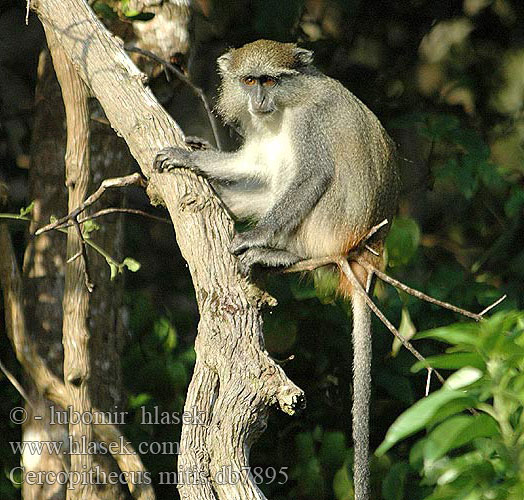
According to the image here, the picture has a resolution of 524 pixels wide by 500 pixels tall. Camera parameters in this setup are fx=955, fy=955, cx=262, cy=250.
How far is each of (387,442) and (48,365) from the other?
3.55 meters

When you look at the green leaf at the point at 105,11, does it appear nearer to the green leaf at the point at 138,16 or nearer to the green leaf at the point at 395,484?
the green leaf at the point at 138,16

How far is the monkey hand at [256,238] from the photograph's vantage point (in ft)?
13.0

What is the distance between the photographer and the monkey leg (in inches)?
149

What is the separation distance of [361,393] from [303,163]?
1224mm

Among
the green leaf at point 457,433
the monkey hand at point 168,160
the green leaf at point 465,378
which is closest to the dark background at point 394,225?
the monkey hand at point 168,160

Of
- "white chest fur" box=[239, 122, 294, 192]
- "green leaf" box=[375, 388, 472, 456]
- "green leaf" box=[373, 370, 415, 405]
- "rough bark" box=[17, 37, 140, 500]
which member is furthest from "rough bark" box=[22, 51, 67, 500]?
"green leaf" box=[375, 388, 472, 456]

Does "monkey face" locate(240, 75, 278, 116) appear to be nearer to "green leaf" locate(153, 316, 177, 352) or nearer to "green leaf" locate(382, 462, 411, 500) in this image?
"green leaf" locate(153, 316, 177, 352)

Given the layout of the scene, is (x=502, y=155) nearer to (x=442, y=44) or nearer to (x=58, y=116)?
(x=442, y=44)

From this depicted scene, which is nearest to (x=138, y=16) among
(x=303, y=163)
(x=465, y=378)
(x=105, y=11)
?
(x=105, y=11)

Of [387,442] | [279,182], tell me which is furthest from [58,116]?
[387,442]

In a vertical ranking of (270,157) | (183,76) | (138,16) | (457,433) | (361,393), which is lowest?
(457,433)

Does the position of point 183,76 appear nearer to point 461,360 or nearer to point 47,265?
point 47,265

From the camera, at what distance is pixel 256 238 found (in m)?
4.10

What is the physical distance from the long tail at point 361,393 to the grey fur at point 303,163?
353 mm
